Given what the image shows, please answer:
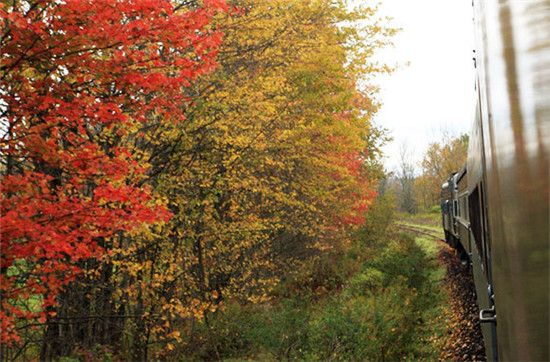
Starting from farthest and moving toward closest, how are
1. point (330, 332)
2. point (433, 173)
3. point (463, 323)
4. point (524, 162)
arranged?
point (433, 173), point (463, 323), point (330, 332), point (524, 162)

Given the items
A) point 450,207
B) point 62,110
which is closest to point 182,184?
point 62,110

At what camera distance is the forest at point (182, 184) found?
6613 mm

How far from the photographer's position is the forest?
661cm

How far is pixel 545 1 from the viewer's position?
5.77ft

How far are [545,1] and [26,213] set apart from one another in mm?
5393

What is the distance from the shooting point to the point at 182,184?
12.2m

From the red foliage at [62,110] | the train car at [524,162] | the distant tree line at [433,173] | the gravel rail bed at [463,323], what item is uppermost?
the distant tree line at [433,173]

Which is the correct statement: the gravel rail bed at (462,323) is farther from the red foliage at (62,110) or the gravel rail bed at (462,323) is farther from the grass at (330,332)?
the red foliage at (62,110)

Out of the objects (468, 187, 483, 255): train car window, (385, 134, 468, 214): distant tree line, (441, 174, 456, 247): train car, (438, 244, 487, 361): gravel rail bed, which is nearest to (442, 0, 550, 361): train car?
(468, 187, 483, 255): train car window

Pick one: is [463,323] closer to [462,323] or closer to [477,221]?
[462,323]

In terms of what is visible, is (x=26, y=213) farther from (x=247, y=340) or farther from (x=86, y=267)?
(x=247, y=340)

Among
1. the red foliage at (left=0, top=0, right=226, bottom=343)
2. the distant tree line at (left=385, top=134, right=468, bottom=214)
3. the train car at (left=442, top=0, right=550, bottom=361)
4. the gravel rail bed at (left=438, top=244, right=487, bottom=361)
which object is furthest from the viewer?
the distant tree line at (left=385, top=134, right=468, bottom=214)

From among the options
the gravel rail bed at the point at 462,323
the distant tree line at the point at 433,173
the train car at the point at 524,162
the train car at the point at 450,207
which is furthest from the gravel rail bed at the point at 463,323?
the distant tree line at the point at 433,173

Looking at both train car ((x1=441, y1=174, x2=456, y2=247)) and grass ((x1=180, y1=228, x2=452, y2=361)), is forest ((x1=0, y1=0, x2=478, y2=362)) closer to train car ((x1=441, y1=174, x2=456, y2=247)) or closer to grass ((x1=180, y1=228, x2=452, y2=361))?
grass ((x1=180, y1=228, x2=452, y2=361))
